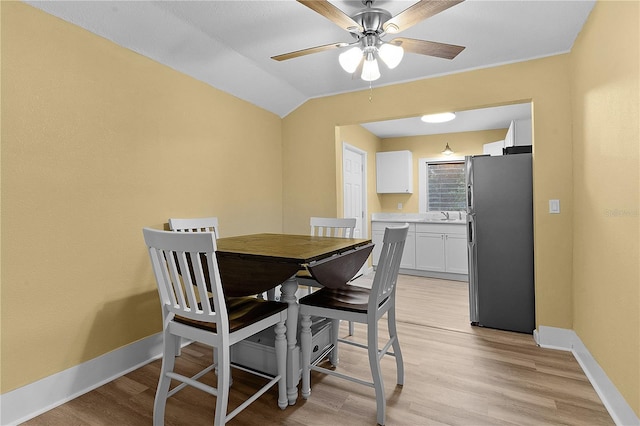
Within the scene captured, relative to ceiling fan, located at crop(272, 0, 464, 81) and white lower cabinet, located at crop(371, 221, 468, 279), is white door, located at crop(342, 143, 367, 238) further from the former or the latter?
ceiling fan, located at crop(272, 0, 464, 81)

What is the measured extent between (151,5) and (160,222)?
1.43m

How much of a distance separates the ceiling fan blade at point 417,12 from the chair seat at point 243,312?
162 cm

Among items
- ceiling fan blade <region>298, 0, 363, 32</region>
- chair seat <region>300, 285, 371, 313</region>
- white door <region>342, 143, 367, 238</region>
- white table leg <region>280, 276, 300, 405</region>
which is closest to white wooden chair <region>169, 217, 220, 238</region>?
white table leg <region>280, 276, 300, 405</region>

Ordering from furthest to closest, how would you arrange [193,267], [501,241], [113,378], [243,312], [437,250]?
[437,250], [501,241], [113,378], [243,312], [193,267]

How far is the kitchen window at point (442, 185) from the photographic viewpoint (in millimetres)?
5340

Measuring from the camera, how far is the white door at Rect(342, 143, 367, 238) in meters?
4.53

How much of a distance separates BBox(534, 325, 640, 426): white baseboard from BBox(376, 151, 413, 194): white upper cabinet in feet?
10.3

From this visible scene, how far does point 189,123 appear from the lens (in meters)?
2.71

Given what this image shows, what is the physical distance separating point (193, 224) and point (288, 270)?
1.30 m

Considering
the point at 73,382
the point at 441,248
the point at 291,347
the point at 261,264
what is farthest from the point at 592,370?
the point at 73,382

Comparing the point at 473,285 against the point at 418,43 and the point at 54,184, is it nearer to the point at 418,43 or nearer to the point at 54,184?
the point at 418,43

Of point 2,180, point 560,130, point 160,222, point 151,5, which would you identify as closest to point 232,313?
point 160,222

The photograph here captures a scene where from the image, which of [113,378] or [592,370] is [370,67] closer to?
[592,370]

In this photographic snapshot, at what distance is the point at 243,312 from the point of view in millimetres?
1701
